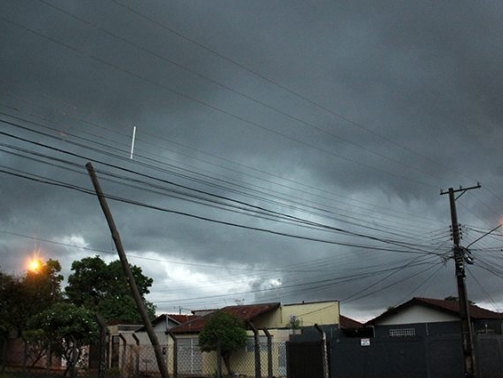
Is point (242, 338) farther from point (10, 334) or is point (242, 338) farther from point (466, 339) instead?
point (10, 334)

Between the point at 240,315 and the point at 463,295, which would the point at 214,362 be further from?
the point at 463,295

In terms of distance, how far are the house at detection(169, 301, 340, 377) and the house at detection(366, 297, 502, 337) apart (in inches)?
179

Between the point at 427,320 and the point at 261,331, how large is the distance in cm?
1237

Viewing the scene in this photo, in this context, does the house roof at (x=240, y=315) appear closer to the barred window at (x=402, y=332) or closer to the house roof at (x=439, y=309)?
the house roof at (x=439, y=309)

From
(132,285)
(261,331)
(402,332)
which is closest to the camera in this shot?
(132,285)

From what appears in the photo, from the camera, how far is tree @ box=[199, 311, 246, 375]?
34.6 m

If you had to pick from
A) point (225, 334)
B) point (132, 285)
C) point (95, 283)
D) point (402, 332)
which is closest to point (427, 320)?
point (402, 332)

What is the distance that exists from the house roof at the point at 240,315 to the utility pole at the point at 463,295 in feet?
53.6

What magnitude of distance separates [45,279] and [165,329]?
9.97 meters

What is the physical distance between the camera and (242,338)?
35406 mm

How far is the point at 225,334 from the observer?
34594mm

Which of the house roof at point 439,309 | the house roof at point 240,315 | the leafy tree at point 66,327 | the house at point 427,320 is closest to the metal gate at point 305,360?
the leafy tree at point 66,327

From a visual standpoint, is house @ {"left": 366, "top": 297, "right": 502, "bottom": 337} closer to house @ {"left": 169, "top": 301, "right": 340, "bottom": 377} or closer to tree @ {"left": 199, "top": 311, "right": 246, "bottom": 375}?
house @ {"left": 169, "top": 301, "right": 340, "bottom": 377}

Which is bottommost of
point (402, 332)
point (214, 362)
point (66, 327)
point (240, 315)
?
point (214, 362)
